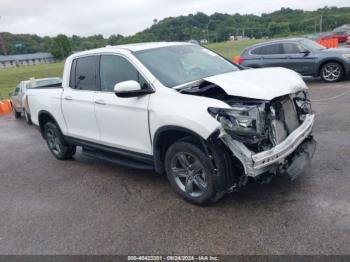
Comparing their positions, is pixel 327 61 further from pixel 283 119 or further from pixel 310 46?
pixel 283 119

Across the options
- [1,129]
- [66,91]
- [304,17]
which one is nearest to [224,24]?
[304,17]

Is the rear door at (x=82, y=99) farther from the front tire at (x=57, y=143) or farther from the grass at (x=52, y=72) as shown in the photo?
the grass at (x=52, y=72)

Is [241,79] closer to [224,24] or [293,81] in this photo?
[293,81]

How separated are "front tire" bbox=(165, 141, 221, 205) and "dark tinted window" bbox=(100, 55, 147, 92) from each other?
98 cm

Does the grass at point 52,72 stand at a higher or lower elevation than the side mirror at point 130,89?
lower

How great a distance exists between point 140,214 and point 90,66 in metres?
2.50

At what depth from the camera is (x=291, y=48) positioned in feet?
41.1

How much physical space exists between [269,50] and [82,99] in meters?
9.24

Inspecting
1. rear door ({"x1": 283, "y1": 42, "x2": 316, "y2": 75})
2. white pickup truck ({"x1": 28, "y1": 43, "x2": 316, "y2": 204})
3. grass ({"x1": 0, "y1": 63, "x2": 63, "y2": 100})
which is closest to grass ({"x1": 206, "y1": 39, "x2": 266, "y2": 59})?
rear door ({"x1": 283, "y1": 42, "x2": 316, "y2": 75})

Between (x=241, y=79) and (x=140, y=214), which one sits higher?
(x=241, y=79)

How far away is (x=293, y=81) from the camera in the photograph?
430cm

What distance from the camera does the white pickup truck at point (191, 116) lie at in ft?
12.1

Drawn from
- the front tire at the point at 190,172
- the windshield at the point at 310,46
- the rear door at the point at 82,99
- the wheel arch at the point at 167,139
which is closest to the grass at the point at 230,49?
the windshield at the point at 310,46

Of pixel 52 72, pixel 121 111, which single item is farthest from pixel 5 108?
pixel 52 72
